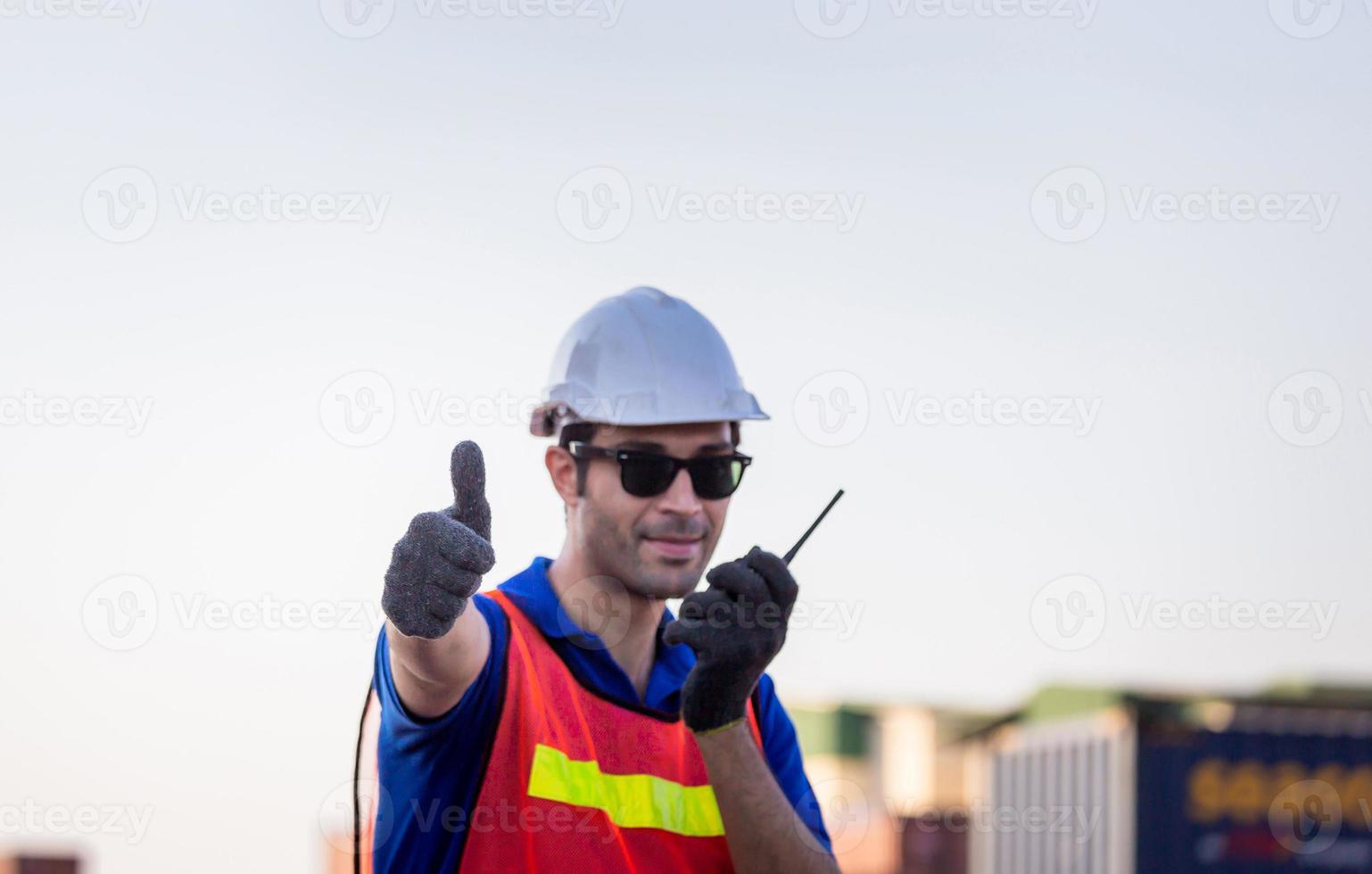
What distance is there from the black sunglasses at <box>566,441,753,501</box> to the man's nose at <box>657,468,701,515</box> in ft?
0.04

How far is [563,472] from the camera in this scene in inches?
197

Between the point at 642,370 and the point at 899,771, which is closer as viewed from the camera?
the point at 642,370

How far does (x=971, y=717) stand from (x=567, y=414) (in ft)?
155

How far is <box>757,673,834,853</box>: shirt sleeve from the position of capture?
5031 millimetres

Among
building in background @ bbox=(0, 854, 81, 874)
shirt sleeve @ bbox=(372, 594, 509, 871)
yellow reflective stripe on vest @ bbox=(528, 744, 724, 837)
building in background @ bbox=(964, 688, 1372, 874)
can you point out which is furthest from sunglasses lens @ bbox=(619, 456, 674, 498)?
building in background @ bbox=(0, 854, 81, 874)

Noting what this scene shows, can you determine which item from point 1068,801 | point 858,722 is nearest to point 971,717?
point 858,722

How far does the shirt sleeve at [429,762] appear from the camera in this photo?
445cm

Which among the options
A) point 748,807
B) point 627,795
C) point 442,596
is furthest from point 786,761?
point 442,596

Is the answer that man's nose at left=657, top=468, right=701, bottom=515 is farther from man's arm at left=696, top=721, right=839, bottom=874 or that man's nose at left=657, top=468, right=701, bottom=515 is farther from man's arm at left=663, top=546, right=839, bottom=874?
man's arm at left=696, top=721, right=839, bottom=874

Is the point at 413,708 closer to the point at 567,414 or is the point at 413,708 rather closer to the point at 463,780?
the point at 463,780

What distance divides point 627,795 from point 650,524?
2.18 feet

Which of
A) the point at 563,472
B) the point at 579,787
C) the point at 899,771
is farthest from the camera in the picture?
the point at 899,771

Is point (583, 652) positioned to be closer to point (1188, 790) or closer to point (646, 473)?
point (646, 473)

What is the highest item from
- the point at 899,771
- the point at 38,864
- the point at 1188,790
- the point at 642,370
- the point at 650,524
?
the point at 899,771
